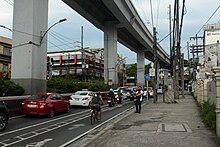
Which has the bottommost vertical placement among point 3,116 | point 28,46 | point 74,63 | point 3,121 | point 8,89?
point 3,121

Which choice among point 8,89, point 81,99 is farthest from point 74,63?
point 8,89

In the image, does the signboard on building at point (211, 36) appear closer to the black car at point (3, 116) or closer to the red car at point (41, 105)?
the red car at point (41, 105)

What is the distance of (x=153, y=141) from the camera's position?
8867 mm

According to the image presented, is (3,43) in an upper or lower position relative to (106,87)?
upper

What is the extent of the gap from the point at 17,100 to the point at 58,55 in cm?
7951

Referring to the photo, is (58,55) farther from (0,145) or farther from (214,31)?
(0,145)

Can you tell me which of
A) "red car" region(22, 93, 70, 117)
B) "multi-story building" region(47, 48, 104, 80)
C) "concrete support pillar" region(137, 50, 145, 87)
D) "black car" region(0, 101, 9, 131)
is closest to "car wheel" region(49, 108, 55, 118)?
"red car" region(22, 93, 70, 117)

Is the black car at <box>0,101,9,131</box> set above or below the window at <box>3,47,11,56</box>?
below

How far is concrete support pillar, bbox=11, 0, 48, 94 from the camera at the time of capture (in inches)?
914

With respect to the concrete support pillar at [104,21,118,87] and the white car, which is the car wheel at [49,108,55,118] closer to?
the white car

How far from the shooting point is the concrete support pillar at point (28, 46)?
23219mm

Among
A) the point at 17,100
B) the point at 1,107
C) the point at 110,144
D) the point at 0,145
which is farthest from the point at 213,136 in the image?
the point at 17,100

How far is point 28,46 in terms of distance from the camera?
23.2m

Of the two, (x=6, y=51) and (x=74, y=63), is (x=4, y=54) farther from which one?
(x=74, y=63)
